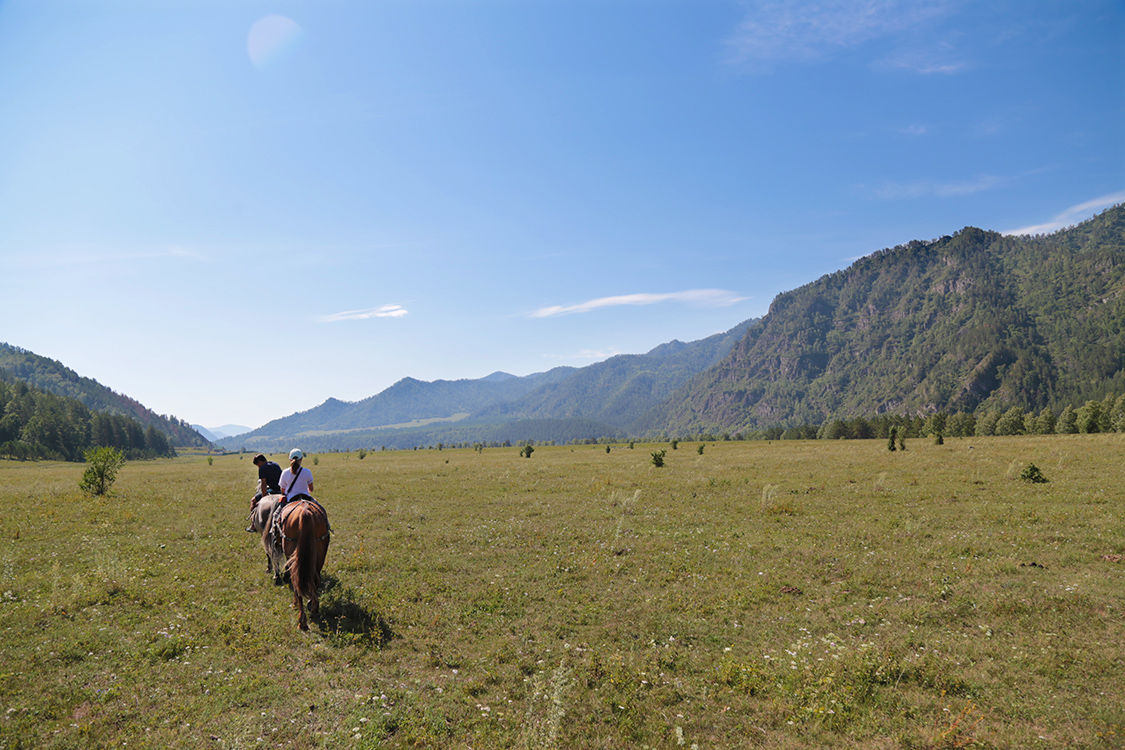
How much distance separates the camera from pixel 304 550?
38.1ft

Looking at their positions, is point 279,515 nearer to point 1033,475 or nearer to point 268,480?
point 268,480

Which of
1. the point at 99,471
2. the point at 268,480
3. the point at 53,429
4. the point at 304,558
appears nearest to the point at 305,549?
the point at 304,558

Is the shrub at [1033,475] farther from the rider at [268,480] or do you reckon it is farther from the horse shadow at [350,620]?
the rider at [268,480]

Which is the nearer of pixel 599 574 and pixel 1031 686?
pixel 1031 686

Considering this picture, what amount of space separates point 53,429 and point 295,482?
566 ft

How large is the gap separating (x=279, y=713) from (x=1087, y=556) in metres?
22.3

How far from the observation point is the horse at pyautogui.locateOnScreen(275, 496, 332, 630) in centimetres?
1159

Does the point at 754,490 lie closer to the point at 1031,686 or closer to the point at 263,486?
the point at 1031,686

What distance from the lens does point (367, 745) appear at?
23.6 ft

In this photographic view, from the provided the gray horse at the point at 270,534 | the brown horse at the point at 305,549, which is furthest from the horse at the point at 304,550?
the gray horse at the point at 270,534

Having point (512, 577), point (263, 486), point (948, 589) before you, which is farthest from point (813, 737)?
point (263, 486)

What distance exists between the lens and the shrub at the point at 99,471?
29.9 metres

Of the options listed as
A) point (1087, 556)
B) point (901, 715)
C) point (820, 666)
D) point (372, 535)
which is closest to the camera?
point (901, 715)

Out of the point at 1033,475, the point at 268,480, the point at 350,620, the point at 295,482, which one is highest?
the point at 295,482
